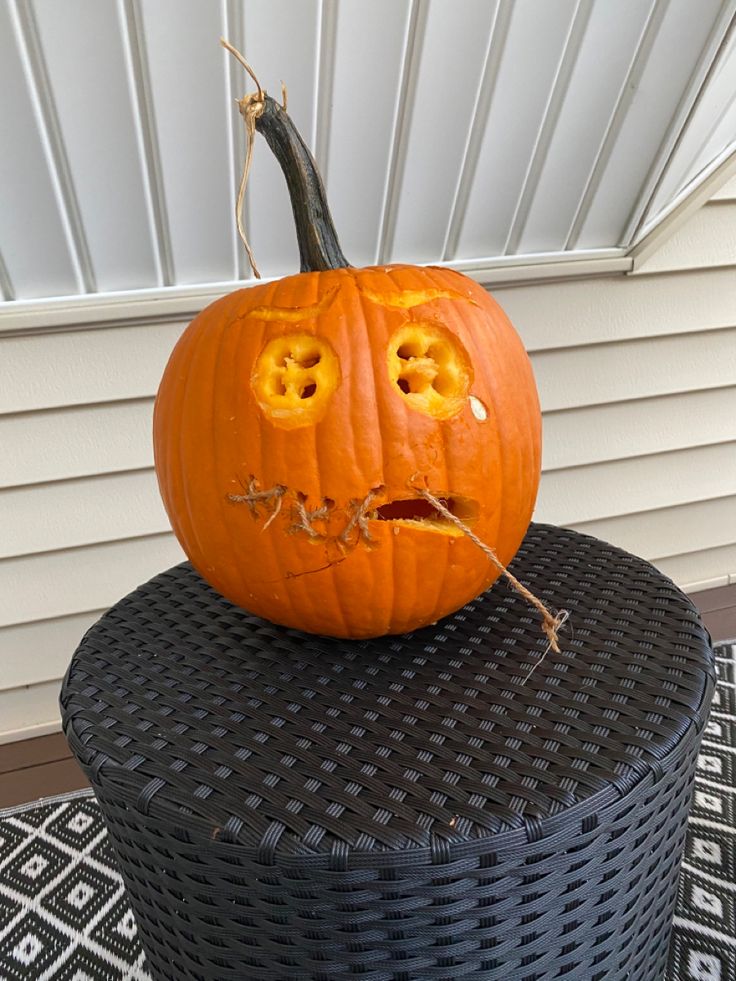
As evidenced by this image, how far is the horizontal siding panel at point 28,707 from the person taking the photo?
1.26 metres

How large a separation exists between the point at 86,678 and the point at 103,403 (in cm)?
59

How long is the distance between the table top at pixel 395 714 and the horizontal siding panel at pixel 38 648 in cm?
51

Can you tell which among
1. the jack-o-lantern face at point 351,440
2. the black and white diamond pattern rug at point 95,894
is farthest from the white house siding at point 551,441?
the jack-o-lantern face at point 351,440

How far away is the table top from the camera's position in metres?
0.49

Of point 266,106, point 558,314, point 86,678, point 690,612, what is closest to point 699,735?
point 690,612

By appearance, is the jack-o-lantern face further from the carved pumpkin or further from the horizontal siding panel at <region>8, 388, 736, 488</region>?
the horizontal siding panel at <region>8, 388, 736, 488</region>

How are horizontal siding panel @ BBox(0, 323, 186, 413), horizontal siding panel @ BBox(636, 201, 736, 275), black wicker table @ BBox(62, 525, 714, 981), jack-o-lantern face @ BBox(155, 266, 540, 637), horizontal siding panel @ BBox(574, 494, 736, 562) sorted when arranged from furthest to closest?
horizontal siding panel @ BBox(574, 494, 736, 562) < horizontal siding panel @ BBox(636, 201, 736, 275) < horizontal siding panel @ BBox(0, 323, 186, 413) < jack-o-lantern face @ BBox(155, 266, 540, 637) < black wicker table @ BBox(62, 525, 714, 981)

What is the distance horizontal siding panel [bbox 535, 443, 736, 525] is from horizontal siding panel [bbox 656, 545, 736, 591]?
148mm

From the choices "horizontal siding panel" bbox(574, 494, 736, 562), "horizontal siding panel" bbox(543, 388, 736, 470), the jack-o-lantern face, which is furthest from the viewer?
"horizontal siding panel" bbox(574, 494, 736, 562)

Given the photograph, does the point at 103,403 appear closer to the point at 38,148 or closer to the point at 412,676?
the point at 38,148

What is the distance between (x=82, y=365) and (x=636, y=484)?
43.9 inches

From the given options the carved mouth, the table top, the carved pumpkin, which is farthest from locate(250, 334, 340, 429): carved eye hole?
the table top

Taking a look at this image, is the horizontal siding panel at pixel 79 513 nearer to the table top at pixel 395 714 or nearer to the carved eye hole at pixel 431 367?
the table top at pixel 395 714

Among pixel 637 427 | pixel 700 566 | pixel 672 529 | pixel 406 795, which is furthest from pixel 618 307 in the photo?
pixel 406 795
